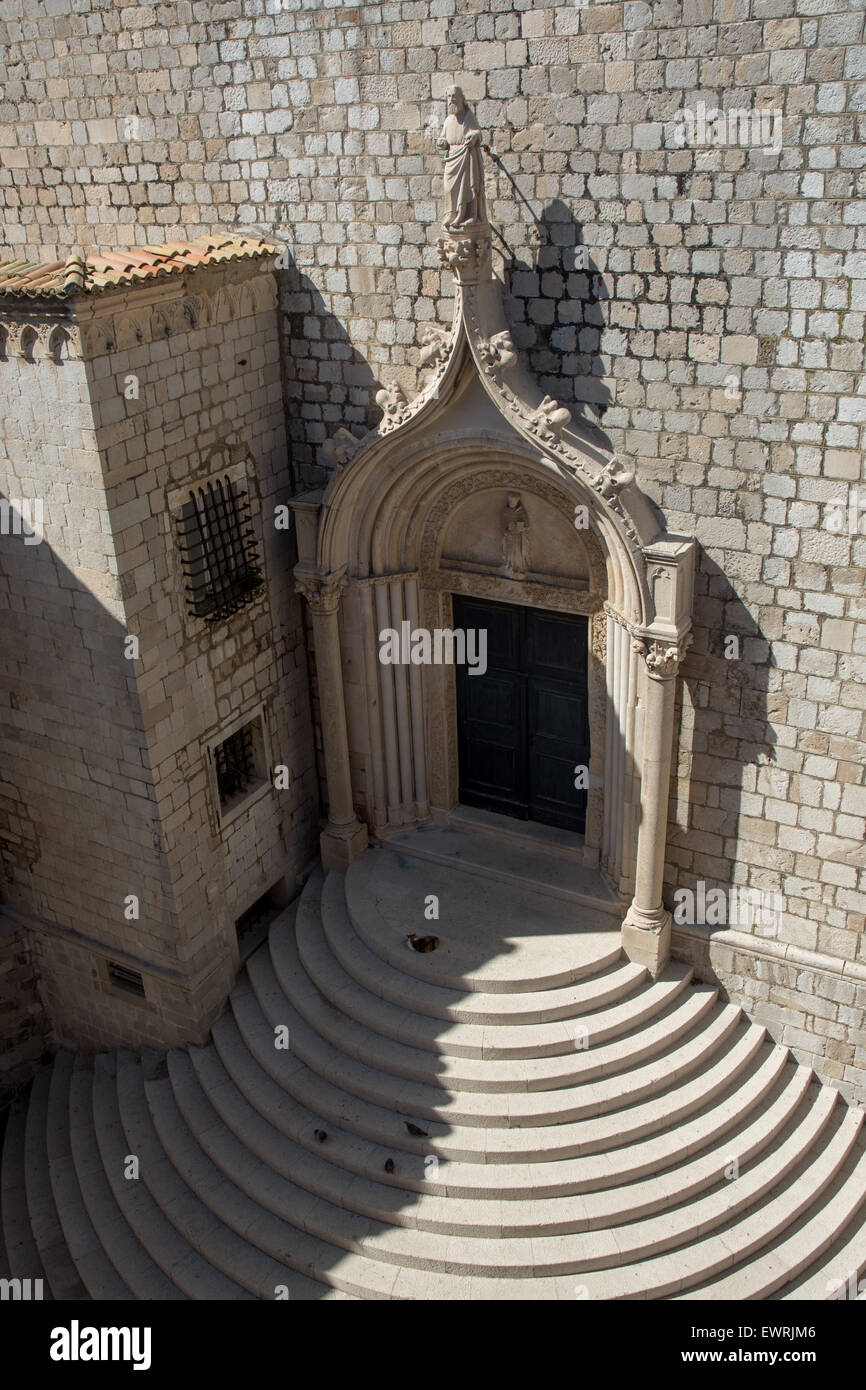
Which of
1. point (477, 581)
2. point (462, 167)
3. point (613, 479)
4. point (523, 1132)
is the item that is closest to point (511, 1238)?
point (523, 1132)

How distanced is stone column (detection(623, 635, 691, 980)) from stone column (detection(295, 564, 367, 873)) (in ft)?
10.8

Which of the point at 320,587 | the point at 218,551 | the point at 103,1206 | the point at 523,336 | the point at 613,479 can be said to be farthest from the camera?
the point at 320,587

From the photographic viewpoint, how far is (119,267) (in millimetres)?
9914

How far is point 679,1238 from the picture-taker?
9977mm

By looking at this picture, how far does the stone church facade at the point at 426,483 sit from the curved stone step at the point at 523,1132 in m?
0.62

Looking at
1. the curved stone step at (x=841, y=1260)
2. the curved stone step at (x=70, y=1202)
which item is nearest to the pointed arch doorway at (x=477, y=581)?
the curved stone step at (x=841, y=1260)

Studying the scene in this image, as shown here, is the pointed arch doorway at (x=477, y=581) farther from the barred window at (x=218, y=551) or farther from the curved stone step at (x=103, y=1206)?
the curved stone step at (x=103, y=1206)

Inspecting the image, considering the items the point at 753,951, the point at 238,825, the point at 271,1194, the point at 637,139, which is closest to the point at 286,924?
the point at 238,825

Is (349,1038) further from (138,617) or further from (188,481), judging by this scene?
(188,481)

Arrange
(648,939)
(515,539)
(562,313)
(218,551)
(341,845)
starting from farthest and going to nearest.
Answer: (341,845)
(515,539)
(218,551)
(648,939)
(562,313)

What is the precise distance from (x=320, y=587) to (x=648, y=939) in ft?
15.7

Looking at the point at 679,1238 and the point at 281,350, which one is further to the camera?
the point at 281,350

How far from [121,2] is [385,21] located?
2948mm

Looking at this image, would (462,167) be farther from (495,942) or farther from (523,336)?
(495,942)
